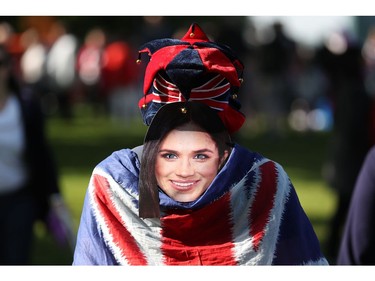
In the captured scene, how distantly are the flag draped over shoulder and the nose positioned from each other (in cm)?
10

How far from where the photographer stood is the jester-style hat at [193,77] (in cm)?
388

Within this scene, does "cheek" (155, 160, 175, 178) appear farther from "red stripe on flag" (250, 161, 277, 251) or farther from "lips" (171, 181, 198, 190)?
"red stripe on flag" (250, 161, 277, 251)

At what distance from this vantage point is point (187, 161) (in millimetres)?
3930

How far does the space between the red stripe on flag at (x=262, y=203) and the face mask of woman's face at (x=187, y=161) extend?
223mm

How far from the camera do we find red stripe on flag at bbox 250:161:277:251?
13.3 ft

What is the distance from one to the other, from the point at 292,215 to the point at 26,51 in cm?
1872

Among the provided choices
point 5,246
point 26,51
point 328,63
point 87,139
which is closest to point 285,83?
point 87,139

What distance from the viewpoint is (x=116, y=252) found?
160 inches

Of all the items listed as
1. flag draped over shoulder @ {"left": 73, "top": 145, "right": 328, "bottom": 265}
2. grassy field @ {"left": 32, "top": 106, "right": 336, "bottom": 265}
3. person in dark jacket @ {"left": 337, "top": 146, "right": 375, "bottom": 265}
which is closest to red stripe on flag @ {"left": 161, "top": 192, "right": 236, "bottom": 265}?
flag draped over shoulder @ {"left": 73, "top": 145, "right": 328, "bottom": 265}

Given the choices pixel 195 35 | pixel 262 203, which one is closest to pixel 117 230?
pixel 262 203

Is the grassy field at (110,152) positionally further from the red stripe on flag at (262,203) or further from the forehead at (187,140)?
the forehead at (187,140)

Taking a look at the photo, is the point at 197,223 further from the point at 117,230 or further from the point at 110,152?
the point at 110,152

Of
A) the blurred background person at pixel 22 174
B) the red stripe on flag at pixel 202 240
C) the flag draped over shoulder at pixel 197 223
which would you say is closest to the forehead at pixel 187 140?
the flag draped over shoulder at pixel 197 223

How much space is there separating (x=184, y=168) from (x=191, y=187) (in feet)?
0.24
